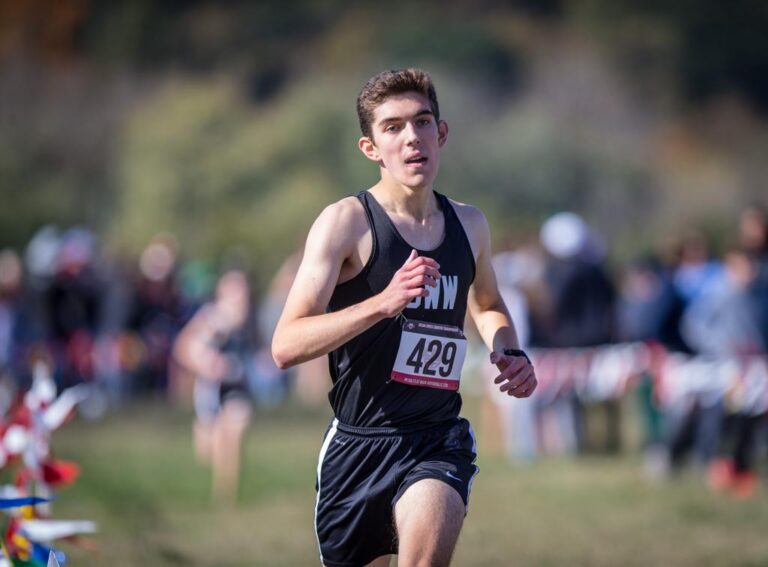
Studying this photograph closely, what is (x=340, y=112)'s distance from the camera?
35.8 metres

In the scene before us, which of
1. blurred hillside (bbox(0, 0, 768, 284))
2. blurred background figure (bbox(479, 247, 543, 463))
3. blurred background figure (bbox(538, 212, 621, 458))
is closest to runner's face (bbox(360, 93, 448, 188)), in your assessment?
blurred background figure (bbox(479, 247, 543, 463))

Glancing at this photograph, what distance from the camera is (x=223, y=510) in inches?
460

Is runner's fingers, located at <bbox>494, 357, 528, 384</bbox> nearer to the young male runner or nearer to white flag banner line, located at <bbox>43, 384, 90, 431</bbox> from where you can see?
the young male runner

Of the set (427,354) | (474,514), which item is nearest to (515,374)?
(427,354)

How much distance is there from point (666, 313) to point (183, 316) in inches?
436

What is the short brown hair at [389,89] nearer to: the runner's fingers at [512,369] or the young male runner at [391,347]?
the young male runner at [391,347]

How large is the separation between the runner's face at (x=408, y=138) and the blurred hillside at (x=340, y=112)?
26.5 meters

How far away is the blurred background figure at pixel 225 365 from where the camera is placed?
12758 mm

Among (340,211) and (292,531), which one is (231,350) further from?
(340,211)

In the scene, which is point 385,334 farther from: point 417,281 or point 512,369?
point 417,281

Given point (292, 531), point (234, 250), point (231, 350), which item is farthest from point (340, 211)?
point (234, 250)

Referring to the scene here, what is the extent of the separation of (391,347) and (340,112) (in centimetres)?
3096

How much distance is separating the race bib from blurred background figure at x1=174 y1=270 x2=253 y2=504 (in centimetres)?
761

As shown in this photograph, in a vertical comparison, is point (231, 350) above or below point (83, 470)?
above
